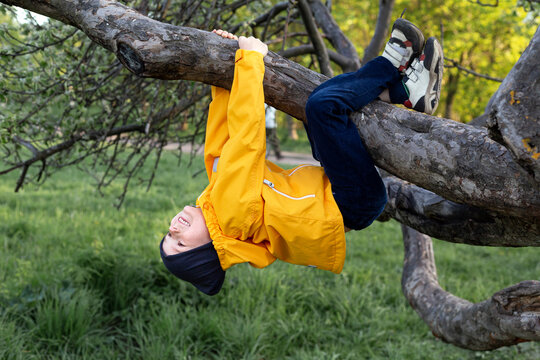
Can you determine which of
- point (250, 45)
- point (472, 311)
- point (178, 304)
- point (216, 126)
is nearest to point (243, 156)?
point (216, 126)

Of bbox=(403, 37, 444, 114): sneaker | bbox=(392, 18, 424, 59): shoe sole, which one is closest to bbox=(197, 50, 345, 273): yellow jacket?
bbox=(403, 37, 444, 114): sneaker

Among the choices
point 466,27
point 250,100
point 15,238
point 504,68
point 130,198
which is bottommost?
point 15,238

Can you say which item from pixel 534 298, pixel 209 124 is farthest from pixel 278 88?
pixel 534 298

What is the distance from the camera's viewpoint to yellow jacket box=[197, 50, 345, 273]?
189cm

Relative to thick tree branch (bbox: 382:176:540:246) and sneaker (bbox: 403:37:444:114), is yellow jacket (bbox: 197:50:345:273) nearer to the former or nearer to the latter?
thick tree branch (bbox: 382:176:540:246)

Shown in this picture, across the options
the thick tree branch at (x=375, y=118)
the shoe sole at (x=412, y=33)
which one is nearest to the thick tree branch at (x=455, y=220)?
the thick tree branch at (x=375, y=118)

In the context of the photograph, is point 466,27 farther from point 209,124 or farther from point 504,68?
point 209,124

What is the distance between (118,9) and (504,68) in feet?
45.7

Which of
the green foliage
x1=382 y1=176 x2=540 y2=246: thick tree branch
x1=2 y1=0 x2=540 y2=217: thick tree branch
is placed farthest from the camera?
the green foliage

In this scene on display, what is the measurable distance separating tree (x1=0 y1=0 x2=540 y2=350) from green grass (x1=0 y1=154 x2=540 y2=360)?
1784 millimetres

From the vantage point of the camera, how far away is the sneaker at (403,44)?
2004 mm

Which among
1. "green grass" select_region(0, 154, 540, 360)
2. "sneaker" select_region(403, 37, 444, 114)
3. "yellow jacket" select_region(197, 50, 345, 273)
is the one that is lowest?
"green grass" select_region(0, 154, 540, 360)

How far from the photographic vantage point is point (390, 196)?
2271 mm

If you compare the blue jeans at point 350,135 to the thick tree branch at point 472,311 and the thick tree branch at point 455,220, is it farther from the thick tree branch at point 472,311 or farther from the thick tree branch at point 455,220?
the thick tree branch at point 472,311
